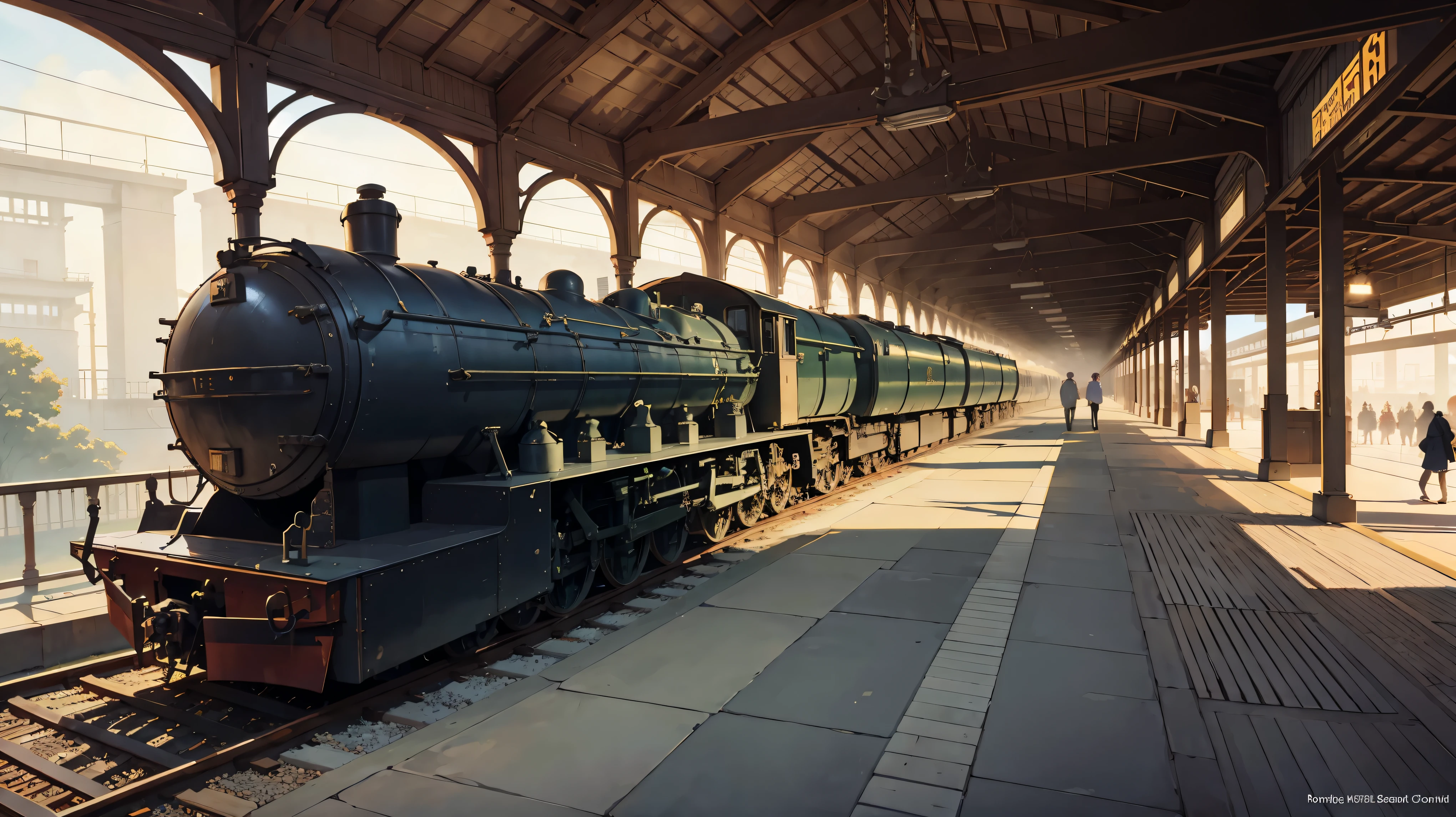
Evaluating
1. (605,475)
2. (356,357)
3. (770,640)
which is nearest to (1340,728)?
(770,640)

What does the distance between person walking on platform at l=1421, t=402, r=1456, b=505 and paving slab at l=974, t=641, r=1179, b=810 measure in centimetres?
959

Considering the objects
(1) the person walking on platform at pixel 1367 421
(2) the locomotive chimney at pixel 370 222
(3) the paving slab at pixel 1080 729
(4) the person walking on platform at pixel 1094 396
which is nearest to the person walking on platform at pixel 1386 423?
(1) the person walking on platform at pixel 1367 421

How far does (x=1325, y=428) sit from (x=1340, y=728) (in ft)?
24.4

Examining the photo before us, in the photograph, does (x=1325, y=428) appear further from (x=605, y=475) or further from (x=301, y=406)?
(x=301, y=406)

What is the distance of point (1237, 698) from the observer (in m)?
4.09

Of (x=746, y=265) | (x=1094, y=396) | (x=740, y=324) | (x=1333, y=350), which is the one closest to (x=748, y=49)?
(x=740, y=324)

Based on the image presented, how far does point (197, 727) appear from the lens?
12.9 ft

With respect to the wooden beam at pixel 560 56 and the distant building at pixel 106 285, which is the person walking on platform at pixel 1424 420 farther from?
the distant building at pixel 106 285

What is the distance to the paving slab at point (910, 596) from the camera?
5.74 m

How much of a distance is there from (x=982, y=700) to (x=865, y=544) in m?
4.20

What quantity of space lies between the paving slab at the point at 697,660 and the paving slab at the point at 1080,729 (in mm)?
1528

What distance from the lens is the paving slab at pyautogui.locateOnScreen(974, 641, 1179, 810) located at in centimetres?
323

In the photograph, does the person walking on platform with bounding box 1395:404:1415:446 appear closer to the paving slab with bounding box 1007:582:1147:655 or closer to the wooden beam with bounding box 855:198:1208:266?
the wooden beam with bounding box 855:198:1208:266

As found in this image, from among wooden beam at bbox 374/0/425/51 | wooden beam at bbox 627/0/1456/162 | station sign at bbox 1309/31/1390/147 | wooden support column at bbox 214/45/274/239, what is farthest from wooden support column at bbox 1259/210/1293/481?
wooden support column at bbox 214/45/274/239
